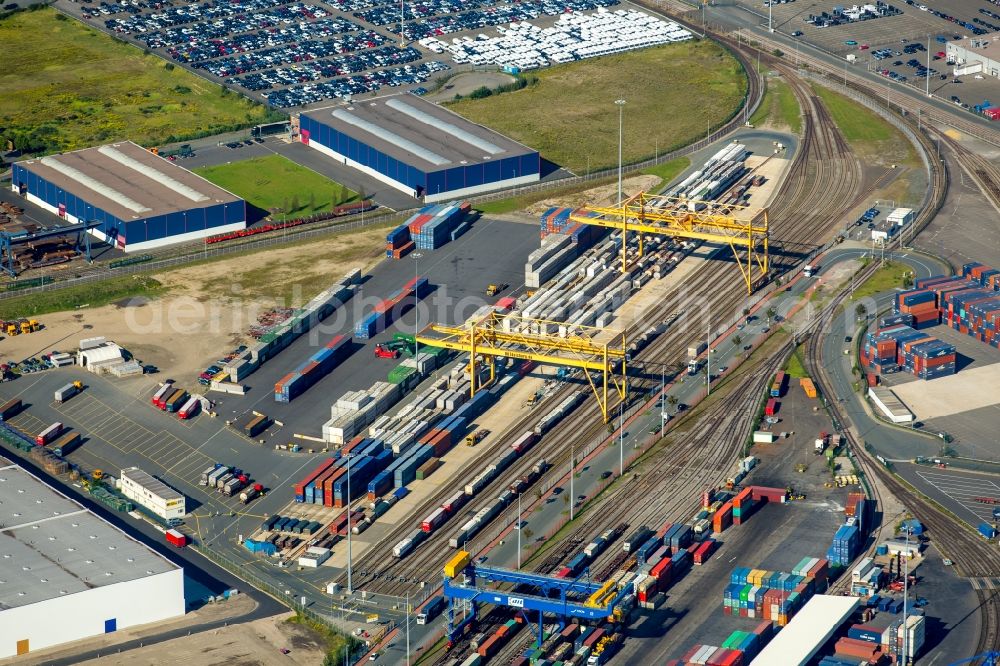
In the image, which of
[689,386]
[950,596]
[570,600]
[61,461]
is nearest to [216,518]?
[61,461]

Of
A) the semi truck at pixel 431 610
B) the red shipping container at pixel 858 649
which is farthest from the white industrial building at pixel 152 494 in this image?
the red shipping container at pixel 858 649

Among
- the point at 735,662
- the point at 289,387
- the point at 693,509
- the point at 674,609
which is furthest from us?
the point at 289,387

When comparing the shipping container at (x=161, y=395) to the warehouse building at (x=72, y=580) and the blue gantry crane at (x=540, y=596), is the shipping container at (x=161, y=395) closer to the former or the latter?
the warehouse building at (x=72, y=580)

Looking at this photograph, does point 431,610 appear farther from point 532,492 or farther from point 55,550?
point 55,550

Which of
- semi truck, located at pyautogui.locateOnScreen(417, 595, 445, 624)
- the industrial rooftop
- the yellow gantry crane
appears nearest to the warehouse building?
the industrial rooftop

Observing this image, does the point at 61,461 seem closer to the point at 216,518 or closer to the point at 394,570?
the point at 216,518

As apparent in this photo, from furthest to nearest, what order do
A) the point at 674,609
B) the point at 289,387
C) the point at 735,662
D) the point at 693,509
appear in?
1. the point at 289,387
2. the point at 693,509
3. the point at 674,609
4. the point at 735,662
